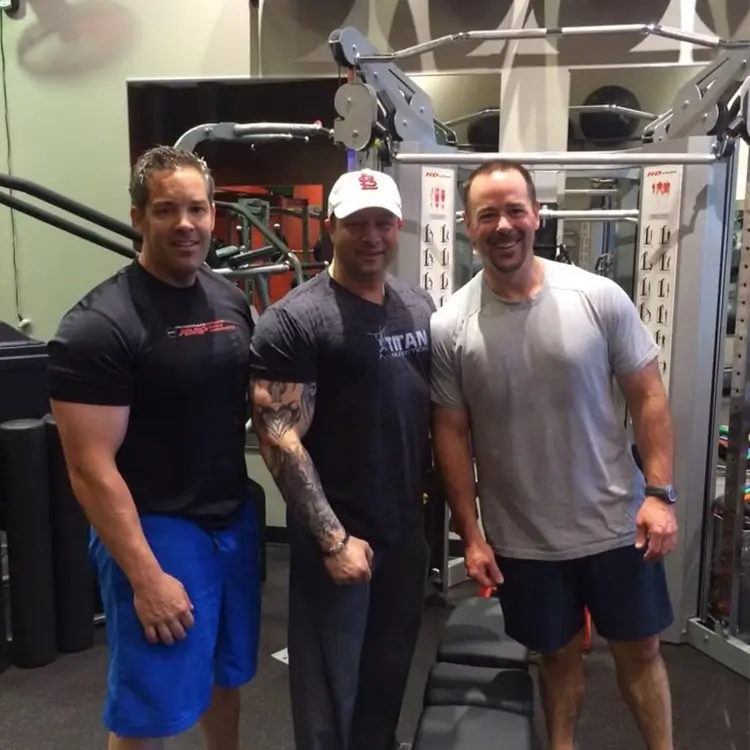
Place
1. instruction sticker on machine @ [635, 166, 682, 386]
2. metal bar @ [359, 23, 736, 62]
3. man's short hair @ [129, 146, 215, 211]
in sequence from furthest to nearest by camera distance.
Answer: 1. instruction sticker on machine @ [635, 166, 682, 386]
2. metal bar @ [359, 23, 736, 62]
3. man's short hair @ [129, 146, 215, 211]

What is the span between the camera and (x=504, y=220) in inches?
71.3

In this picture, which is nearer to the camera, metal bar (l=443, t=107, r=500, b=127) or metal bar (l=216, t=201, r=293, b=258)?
metal bar (l=216, t=201, r=293, b=258)

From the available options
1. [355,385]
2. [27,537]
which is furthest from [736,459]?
[27,537]

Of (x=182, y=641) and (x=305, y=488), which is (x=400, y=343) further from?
(x=182, y=641)

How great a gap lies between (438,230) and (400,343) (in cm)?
129

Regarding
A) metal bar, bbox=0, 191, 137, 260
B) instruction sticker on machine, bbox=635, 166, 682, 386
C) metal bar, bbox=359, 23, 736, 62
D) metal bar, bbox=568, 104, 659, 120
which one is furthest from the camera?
metal bar, bbox=568, 104, 659, 120

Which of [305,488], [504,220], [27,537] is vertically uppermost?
[504,220]

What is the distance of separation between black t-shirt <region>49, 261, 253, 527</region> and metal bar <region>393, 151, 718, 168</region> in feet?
3.67

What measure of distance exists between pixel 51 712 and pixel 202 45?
3.23m

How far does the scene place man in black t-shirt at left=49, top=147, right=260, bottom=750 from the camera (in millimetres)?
1511

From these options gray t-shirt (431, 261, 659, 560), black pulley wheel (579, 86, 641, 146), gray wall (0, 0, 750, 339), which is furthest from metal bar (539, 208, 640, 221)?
gray t-shirt (431, 261, 659, 560)

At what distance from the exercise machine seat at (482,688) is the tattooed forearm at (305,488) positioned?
575 mm

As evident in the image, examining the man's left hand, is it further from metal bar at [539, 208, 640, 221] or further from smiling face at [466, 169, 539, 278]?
metal bar at [539, 208, 640, 221]

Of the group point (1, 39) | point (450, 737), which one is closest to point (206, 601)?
point (450, 737)
